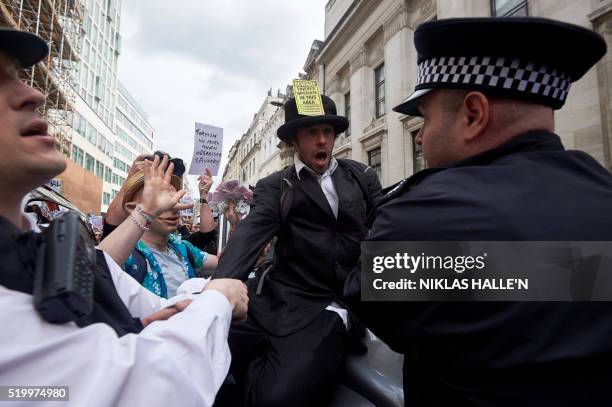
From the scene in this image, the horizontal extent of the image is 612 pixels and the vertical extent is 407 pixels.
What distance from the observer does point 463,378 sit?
40.9 inches

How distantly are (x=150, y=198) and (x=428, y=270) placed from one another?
147cm

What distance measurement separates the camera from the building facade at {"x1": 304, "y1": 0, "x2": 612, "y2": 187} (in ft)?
22.2

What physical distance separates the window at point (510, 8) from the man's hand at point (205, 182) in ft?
28.2

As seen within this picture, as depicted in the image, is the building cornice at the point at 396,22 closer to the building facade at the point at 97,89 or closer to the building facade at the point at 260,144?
the building facade at the point at 260,144

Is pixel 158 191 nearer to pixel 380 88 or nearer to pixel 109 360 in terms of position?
pixel 109 360

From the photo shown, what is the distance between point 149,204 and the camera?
1.90 metres

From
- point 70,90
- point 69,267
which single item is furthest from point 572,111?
point 70,90

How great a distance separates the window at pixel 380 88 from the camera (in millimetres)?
15844

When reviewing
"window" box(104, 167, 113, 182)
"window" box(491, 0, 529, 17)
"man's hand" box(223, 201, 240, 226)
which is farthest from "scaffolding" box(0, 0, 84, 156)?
"window" box(491, 0, 529, 17)

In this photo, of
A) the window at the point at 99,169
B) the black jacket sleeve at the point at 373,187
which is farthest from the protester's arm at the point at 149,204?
the window at the point at 99,169

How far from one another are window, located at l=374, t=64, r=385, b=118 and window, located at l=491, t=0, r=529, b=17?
6129 mm

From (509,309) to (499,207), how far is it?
0.28 m

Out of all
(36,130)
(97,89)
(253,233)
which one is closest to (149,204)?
(253,233)

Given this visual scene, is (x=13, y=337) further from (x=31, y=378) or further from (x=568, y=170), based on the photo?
(x=568, y=170)
